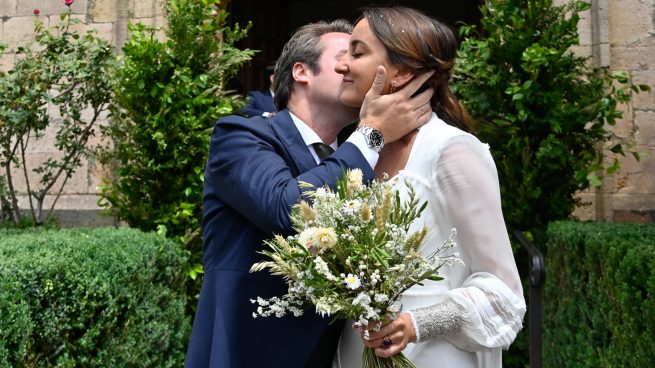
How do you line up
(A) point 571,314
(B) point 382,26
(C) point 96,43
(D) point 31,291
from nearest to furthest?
(B) point 382,26 → (D) point 31,291 → (A) point 571,314 → (C) point 96,43

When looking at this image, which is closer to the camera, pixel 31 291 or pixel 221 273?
pixel 221 273

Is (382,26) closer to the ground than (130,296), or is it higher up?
higher up

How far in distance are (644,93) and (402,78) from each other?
16.6ft

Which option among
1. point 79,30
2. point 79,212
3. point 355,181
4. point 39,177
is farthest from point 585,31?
point 355,181

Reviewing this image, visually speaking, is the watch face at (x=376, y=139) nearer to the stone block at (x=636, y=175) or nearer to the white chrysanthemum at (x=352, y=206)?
the white chrysanthemum at (x=352, y=206)

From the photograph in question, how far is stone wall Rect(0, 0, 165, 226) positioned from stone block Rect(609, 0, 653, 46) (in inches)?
150

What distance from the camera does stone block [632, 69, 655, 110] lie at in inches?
263

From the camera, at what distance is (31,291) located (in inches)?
132

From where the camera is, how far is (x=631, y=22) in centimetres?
676

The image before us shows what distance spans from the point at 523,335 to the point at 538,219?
0.84 metres

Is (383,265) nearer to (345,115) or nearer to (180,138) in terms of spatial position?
(345,115)

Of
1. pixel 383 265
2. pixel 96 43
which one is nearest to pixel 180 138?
pixel 96 43

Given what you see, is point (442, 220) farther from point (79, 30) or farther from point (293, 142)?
point (79, 30)

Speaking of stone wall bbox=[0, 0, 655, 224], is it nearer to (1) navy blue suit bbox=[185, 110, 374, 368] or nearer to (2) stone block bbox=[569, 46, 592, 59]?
(2) stone block bbox=[569, 46, 592, 59]
